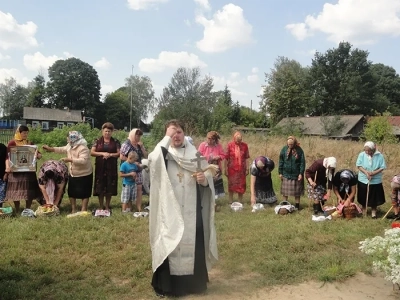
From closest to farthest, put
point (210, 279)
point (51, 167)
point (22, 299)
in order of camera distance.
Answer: point (22, 299)
point (210, 279)
point (51, 167)

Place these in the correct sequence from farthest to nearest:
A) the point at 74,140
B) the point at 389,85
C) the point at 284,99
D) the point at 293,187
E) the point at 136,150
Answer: the point at 389,85 < the point at 284,99 < the point at 293,187 < the point at 136,150 < the point at 74,140

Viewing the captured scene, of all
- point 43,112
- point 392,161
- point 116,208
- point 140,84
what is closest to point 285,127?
point 392,161

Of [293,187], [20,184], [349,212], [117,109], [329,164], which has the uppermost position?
[117,109]

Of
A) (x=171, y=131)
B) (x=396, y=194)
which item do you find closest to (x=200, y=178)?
(x=171, y=131)

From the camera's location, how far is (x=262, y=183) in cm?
1003

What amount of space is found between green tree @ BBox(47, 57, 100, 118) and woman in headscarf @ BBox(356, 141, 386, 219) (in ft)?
191

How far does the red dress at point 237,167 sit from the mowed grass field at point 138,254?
4.00ft

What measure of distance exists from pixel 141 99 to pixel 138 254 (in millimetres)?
64232

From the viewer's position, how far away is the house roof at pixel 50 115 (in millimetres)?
57875

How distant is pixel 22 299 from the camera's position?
14.9 feet

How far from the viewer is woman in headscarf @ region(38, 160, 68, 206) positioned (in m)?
8.50

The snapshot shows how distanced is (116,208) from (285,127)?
17.2m

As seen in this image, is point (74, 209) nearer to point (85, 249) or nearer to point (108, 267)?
point (85, 249)

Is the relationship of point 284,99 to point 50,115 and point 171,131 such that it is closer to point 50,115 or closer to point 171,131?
point 50,115
